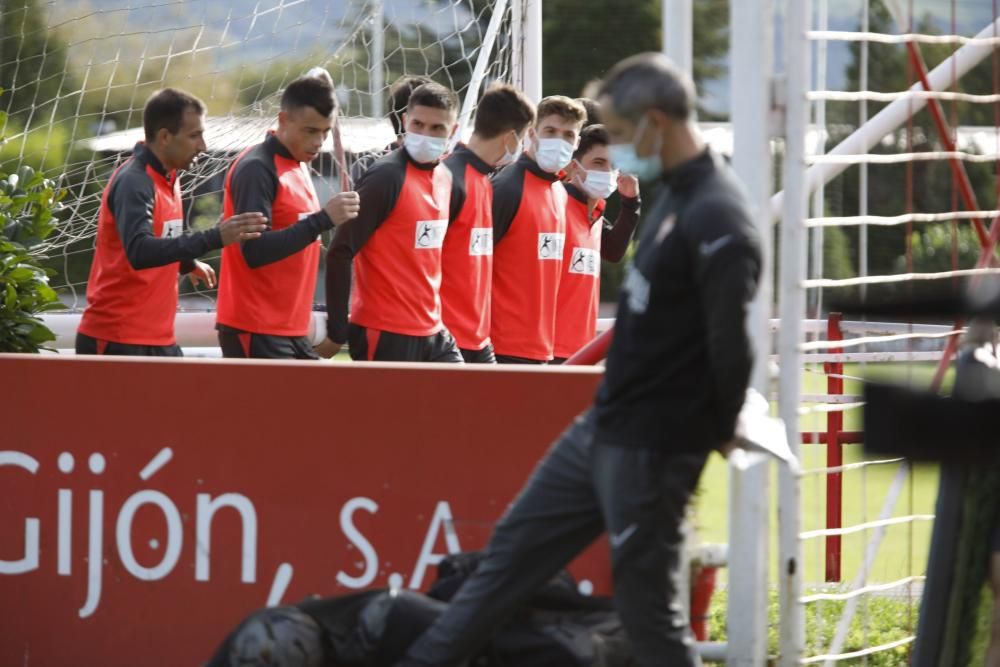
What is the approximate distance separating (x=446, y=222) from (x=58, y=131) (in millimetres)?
3708

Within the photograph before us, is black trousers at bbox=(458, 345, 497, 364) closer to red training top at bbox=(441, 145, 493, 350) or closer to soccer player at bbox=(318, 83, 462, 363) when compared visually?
red training top at bbox=(441, 145, 493, 350)

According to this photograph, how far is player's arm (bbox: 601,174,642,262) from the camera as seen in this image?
307 inches

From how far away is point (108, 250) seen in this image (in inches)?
251

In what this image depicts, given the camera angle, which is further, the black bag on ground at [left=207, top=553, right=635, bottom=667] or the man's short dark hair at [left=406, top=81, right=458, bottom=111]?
the man's short dark hair at [left=406, top=81, right=458, bottom=111]

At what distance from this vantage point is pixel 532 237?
7164mm

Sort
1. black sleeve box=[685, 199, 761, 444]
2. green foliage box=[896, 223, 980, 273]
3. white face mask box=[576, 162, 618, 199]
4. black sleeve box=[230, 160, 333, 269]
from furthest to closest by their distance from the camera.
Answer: green foliage box=[896, 223, 980, 273] → white face mask box=[576, 162, 618, 199] → black sleeve box=[230, 160, 333, 269] → black sleeve box=[685, 199, 761, 444]

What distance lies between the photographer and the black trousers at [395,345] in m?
6.50

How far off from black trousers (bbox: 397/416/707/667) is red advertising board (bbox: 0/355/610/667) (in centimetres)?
85

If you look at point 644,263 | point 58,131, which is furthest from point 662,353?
point 58,131

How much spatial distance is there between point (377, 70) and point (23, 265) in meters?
4.61

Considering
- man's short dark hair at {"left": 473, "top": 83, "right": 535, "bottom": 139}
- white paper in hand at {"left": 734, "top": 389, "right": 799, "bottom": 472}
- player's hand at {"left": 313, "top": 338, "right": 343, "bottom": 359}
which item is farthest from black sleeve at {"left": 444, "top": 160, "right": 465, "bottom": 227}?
white paper in hand at {"left": 734, "top": 389, "right": 799, "bottom": 472}

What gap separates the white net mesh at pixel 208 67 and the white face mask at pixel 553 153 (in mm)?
1423

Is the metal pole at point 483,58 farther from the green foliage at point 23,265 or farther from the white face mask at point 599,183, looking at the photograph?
the green foliage at point 23,265

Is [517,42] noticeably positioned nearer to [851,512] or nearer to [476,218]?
[476,218]
